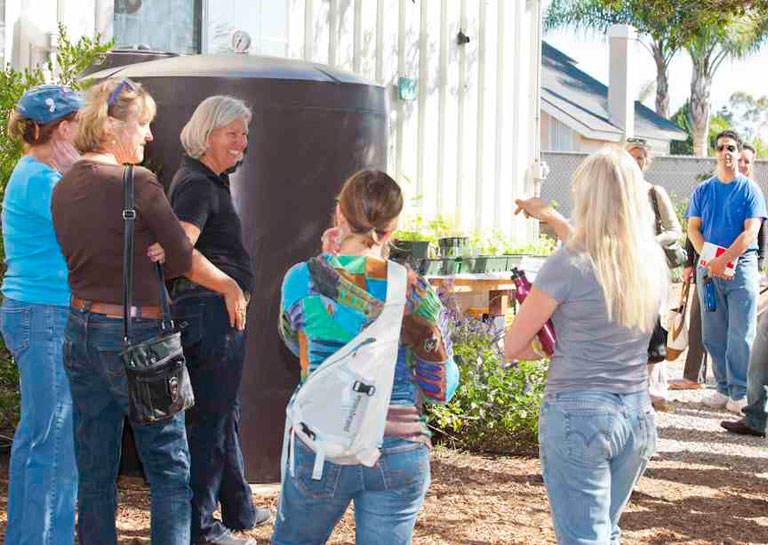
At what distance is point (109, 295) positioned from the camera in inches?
160

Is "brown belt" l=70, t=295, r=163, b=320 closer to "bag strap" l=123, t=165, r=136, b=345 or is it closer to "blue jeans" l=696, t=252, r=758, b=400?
"bag strap" l=123, t=165, r=136, b=345

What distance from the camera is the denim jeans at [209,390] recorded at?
5051 mm

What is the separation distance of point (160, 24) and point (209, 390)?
14.4 feet

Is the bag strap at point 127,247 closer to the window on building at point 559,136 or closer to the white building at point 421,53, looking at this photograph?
the white building at point 421,53

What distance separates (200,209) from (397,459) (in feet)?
6.35

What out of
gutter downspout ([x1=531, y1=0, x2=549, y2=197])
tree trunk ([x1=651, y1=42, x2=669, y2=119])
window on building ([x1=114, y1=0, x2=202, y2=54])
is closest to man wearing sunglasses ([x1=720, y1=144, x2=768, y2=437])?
window on building ([x1=114, y1=0, x2=202, y2=54])

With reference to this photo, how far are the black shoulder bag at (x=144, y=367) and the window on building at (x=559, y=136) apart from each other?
34.5 m

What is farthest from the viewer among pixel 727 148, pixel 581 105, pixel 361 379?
pixel 581 105

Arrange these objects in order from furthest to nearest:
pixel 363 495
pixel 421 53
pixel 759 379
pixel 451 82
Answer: pixel 451 82 → pixel 421 53 → pixel 759 379 → pixel 363 495

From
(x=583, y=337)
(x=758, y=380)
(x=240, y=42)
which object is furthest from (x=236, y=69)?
(x=758, y=380)

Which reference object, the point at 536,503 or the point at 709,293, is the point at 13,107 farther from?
the point at 709,293

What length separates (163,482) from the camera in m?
4.17

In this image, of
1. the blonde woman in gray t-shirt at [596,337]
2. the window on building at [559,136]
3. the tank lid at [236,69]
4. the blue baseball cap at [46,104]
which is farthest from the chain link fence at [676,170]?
the blonde woman in gray t-shirt at [596,337]

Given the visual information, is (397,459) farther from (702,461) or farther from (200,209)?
(702,461)
